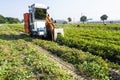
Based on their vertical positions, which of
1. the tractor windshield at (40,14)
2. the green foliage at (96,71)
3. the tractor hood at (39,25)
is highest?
the tractor windshield at (40,14)

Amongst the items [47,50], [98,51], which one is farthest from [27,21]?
[98,51]

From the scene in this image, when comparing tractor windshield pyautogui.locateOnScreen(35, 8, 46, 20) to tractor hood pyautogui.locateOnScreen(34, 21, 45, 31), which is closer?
tractor hood pyautogui.locateOnScreen(34, 21, 45, 31)

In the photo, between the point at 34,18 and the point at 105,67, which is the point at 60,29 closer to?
the point at 34,18

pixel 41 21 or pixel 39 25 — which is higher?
pixel 41 21

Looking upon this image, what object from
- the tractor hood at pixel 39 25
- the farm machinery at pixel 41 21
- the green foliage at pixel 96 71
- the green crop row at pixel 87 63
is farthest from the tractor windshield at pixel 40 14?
the green foliage at pixel 96 71

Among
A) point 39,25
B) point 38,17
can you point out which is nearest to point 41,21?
point 39,25

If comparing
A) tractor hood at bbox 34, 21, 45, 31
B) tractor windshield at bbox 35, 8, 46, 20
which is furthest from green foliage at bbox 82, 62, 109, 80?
tractor windshield at bbox 35, 8, 46, 20

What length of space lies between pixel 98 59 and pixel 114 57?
4.81 ft

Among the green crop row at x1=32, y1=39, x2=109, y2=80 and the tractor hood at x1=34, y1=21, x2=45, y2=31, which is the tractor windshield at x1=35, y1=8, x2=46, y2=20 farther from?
the green crop row at x1=32, y1=39, x2=109, y2=80

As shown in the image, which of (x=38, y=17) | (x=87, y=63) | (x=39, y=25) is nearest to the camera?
(x=87, y=63)

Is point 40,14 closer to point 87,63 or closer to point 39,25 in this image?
point 39,25

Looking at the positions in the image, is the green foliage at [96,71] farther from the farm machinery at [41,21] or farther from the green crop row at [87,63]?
the farm machinery at [41,21]

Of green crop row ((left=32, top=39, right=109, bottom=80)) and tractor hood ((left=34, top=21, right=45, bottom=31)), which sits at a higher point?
tractor hood ((left=34, top=21, right=45, bottom=31))

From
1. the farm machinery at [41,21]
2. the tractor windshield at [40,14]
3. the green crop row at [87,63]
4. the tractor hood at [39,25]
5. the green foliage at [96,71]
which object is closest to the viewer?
the green foliage at [96,71]
